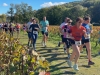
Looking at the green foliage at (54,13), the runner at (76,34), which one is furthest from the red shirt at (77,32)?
the green foliage at (54,13)

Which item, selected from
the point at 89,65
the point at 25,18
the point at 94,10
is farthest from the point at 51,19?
the point at 89,65

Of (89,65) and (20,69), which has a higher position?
(20,69)

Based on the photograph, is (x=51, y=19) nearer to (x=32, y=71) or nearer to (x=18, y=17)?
(x=18, y=17)

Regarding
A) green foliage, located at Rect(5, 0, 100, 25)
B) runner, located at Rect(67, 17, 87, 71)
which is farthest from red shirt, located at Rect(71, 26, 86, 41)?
green foliage, located at Rect(5, 0, 100, 25)

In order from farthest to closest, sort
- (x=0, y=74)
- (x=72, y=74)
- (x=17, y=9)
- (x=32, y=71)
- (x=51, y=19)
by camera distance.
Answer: (x=17, y=9) < (x=51, y=19) < (x=72, y=74) < (x=0, y=74) < (x=32, y=71)

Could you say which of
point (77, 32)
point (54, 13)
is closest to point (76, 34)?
point (77, 32)

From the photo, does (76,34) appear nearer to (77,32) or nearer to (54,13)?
(77,32)

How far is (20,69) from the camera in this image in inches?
150

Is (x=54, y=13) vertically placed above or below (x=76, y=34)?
above

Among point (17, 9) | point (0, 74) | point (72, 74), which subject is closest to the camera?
point (0, 74)

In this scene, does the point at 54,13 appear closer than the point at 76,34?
No

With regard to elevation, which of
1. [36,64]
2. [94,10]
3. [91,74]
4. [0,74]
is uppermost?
[94,10]

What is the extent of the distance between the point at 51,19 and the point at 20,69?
9415 centimetres

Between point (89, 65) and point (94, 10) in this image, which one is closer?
point (89, 65)
